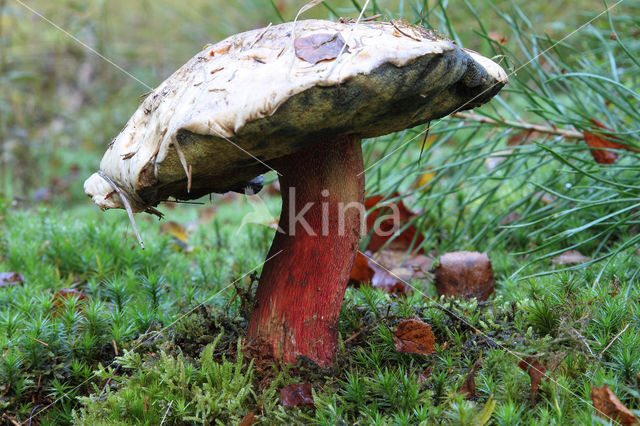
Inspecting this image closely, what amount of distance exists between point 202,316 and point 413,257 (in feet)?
4.13

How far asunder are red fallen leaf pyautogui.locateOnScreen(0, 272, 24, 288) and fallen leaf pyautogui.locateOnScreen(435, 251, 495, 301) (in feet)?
6.01

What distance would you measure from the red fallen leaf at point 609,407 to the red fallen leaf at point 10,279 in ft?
7.07

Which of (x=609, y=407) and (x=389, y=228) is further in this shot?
(x=389, y=228)

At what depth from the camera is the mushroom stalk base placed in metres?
1.45

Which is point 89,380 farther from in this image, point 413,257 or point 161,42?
point 161,42

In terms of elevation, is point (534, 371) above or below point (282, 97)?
below

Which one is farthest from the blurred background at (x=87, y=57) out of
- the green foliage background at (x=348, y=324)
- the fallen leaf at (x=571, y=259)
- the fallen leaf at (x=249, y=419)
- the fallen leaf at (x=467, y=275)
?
the fallen leaf at (x=249, y=419)

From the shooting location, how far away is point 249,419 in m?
1.26

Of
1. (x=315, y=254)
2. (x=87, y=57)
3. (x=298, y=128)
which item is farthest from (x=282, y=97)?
(x=87, y=57)

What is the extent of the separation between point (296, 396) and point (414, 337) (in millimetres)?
417

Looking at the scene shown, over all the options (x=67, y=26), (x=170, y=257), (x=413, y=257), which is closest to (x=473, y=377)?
(x=413, y=257)

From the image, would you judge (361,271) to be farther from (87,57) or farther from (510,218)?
(87,57)

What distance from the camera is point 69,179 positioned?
5.89 metres

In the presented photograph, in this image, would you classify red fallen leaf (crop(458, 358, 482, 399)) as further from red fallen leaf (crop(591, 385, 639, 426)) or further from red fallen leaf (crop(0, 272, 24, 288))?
red fallen leaf (crop(0, 272, 24, 288))
